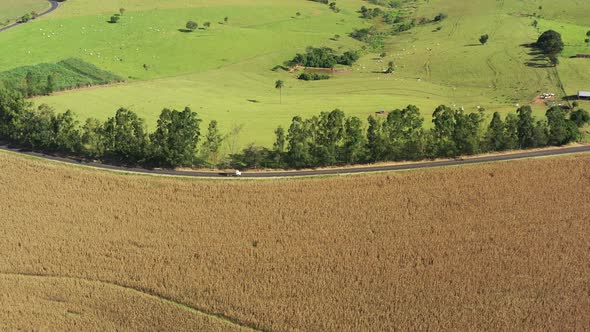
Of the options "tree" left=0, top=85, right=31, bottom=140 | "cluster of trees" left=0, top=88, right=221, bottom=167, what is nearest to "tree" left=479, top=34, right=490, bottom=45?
"cluster of trees" left=0, top=88, right=221, bottom=167

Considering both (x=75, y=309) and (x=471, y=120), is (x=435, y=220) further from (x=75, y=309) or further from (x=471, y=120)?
(x=75, y=309)

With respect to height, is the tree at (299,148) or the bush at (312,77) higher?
the bush at (312,77)

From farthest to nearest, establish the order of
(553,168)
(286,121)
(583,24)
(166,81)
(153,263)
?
(583,24) < (166,81) < (286,121) < (553,168) < (153,263)

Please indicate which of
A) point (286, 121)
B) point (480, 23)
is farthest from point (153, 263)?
point (480, 23)

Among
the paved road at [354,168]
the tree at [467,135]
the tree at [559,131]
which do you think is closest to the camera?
the paved road at [354,168]

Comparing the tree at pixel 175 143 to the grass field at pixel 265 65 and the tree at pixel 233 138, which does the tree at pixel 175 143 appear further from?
the grass field at pixel 265 65

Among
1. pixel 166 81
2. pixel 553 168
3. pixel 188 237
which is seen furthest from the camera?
pixel 166 81

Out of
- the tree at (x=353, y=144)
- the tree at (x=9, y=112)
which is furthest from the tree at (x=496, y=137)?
the tree at (x=9, y=112)
